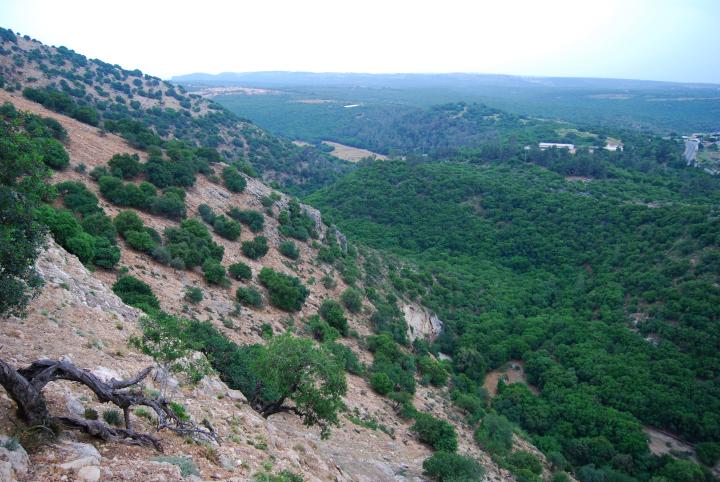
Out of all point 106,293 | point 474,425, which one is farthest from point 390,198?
point 106,293

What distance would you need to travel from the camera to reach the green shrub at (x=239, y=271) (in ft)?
82.9

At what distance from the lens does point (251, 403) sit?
14.8m

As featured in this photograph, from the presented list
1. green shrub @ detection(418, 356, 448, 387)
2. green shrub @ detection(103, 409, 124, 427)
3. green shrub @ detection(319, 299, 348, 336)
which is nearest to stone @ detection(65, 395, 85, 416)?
green shrub @ detection(103, 409, 124, 427)

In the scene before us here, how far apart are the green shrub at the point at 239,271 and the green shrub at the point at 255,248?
3495mm

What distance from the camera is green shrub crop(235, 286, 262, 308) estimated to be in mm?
23594

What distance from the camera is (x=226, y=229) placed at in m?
29.2

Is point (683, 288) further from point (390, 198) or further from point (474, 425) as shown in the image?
point (390, 198)

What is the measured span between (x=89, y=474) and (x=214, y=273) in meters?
17.0

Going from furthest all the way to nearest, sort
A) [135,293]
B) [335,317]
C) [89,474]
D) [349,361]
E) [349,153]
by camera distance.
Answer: [349,153] → [335,317] → [349,361] → [135,293] → [89,474]

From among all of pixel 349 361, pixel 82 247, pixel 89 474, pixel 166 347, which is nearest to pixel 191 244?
A: pixel 82 247

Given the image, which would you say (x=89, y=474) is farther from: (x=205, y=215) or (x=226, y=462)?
(x=205, y=215)

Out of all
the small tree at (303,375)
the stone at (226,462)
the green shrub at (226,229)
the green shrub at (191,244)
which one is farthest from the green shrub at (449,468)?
the green shrub at (226,229)

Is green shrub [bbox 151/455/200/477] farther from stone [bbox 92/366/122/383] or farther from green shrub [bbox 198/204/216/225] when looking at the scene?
green shrub [bbox 198/204/216/225]

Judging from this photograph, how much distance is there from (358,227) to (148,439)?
55692 millimetres
